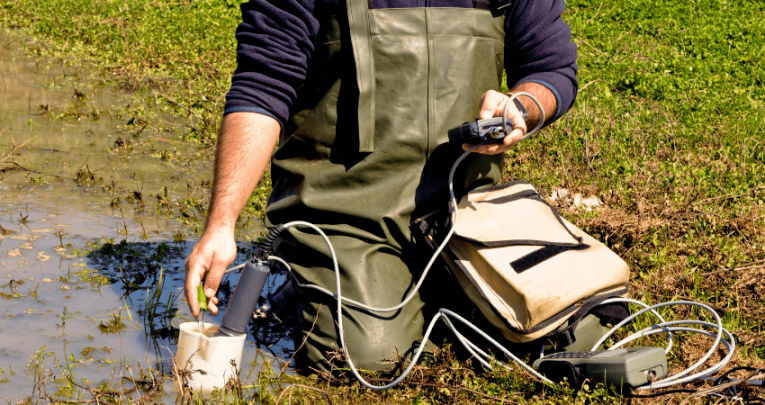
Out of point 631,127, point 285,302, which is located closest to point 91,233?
point 285,302

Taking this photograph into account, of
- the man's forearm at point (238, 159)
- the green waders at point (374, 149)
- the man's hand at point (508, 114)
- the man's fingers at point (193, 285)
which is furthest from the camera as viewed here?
the green waders at point (374, 149)

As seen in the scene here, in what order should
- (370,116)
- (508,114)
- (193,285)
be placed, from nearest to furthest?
(193,285)
(508,114)
(370,116)

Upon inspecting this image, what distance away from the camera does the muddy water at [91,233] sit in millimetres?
2725

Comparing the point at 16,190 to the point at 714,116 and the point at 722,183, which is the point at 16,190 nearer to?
the point at 722,183

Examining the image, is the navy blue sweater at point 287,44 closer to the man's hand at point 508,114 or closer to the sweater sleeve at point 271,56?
the sweater sleeve at point 271,56

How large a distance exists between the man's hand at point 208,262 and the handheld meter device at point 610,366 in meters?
1.23

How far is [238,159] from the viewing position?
2617 millimetres

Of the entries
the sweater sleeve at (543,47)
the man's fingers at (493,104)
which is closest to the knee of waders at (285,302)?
the man's fingers at (493,104)

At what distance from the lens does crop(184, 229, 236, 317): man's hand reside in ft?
8.07

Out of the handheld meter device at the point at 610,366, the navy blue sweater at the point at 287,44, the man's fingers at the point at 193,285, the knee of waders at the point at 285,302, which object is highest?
the navy blue sweater at the point at 287,44

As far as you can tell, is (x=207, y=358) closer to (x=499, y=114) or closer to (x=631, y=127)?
(x=499, y=114)

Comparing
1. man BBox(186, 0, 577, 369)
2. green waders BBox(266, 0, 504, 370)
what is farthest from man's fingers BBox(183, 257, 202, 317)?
green waders BBox(266, 0, 504, 370)

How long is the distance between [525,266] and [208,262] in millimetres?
1167

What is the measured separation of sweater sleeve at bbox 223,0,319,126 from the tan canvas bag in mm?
858
